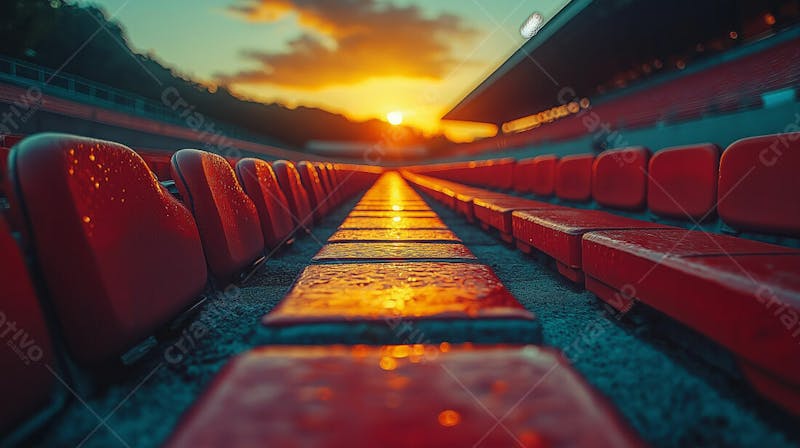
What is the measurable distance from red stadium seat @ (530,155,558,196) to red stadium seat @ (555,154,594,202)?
21 cm

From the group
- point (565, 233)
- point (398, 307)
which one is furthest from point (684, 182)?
point (398, 307)

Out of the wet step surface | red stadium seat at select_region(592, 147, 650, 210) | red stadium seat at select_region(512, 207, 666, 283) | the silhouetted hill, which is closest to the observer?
the wet step surface

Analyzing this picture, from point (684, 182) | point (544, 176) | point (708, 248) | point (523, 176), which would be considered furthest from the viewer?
point (523, 176)

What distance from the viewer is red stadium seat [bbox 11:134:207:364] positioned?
60 cm

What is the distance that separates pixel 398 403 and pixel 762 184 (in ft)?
4.52

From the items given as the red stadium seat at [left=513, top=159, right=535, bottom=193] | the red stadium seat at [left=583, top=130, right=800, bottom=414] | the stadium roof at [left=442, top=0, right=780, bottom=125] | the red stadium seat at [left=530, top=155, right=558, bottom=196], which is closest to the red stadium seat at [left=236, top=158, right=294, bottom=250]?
the red stadium seat at [left=583, top=130, right=800, bottom=414]

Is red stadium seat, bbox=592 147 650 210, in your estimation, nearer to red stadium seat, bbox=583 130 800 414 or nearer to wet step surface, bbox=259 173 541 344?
red stadium seat, bbox=583 130 800 414

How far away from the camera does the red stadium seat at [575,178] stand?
258cm

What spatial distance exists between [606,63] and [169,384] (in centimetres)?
1320

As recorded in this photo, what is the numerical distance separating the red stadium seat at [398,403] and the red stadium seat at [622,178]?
182 centimetres

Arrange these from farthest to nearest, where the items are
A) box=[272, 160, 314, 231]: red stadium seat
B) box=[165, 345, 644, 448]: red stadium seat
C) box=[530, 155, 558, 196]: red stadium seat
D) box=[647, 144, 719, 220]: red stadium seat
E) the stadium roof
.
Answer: the stadium roof → box=[530, 155, 558, 196]: red stadium seat → box=[272, 160, 314, 231]: red stadium seat → box=[647, 144, 719, 220]: red stadium seat → box=[165, 345, 644, 448]: red stadium seat

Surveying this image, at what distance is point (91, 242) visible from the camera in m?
0.62

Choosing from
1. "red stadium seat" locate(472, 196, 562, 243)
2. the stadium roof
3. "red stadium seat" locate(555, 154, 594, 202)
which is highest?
the stadium roof

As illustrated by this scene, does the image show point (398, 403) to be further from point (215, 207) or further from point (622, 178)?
point (622, 178)
